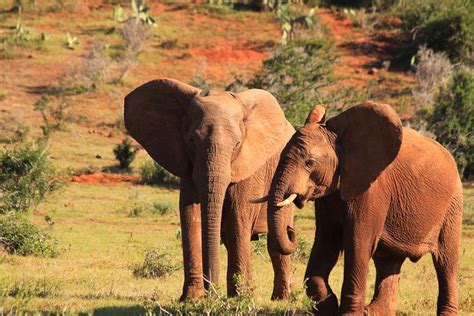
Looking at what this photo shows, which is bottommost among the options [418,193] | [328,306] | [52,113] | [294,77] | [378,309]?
[52,113]

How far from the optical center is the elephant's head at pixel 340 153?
741 cm

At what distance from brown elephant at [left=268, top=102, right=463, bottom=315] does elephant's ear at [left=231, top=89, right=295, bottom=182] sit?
1355mm

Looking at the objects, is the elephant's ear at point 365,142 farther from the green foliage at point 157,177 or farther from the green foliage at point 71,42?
the green foliage at point 71,42

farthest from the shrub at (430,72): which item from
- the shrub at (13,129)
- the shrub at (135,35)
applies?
the shrub at (13,129)

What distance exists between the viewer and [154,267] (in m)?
12.3

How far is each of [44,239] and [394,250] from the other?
6726mm

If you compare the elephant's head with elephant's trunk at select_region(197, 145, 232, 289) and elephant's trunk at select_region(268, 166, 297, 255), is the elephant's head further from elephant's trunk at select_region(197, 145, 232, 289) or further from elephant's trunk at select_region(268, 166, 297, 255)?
elephant's trunk at select_region(197, 145, 232, 289)

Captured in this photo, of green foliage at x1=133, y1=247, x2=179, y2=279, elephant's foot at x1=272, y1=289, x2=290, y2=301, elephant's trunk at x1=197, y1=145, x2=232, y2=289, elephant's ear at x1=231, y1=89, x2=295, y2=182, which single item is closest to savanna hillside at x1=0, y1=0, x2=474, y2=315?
green foliage at x1=133, y1=247, x2=179, y2=279

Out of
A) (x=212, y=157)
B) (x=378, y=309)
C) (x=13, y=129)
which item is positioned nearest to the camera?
(x=378, y=309)

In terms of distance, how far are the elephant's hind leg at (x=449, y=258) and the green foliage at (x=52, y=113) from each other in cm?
1945

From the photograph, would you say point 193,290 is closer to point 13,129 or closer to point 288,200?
point 288,200

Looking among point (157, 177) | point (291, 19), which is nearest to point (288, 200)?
point (157, 177)

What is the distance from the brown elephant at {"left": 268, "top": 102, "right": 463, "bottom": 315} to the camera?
7.44m

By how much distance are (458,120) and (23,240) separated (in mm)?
14932
